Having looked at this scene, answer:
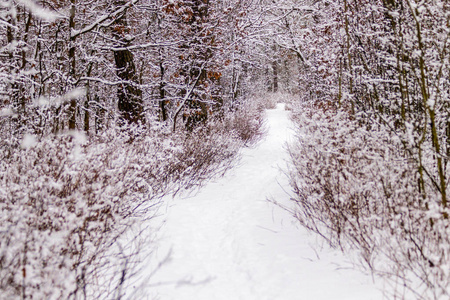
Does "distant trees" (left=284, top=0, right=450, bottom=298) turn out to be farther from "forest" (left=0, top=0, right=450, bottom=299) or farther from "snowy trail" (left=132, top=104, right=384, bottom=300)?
"snowy trail" (left=132, top=104, right=384, bottom=300)

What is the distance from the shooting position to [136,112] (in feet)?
22.8

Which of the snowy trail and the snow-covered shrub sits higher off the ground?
the snow-covered shrub

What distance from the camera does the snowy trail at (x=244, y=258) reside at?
283cm

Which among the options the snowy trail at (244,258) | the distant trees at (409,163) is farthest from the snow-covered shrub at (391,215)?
the snowy trail at (244,258)

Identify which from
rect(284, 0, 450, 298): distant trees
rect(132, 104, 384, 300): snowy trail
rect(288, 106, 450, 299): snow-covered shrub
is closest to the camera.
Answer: rect(288, 106, 450, 299): snow-covered shrub

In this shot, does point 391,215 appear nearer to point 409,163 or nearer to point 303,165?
point 409,163

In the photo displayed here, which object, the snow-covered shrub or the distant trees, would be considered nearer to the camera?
the snow-covered shrub

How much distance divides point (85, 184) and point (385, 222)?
9.45ft

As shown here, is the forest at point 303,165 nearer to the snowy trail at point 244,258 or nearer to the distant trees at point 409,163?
the distant trees at point 409,163

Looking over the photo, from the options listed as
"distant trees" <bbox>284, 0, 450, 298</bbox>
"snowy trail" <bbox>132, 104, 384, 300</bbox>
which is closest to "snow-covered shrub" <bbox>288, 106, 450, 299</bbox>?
"distant trees" <bbox>284, 0, 450, 298</bbox>

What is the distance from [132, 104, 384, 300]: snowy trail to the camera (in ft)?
9.29

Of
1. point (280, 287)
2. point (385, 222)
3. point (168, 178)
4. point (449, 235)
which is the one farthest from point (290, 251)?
point (168, 178)

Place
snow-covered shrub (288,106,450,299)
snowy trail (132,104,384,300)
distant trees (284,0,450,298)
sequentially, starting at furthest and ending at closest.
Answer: snowy trail (132,104,384,300)
distant trees (284,0,450,298)
snow-covered shrub (288,106,450,299)

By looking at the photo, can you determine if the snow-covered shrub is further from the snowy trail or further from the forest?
the snowy trail
